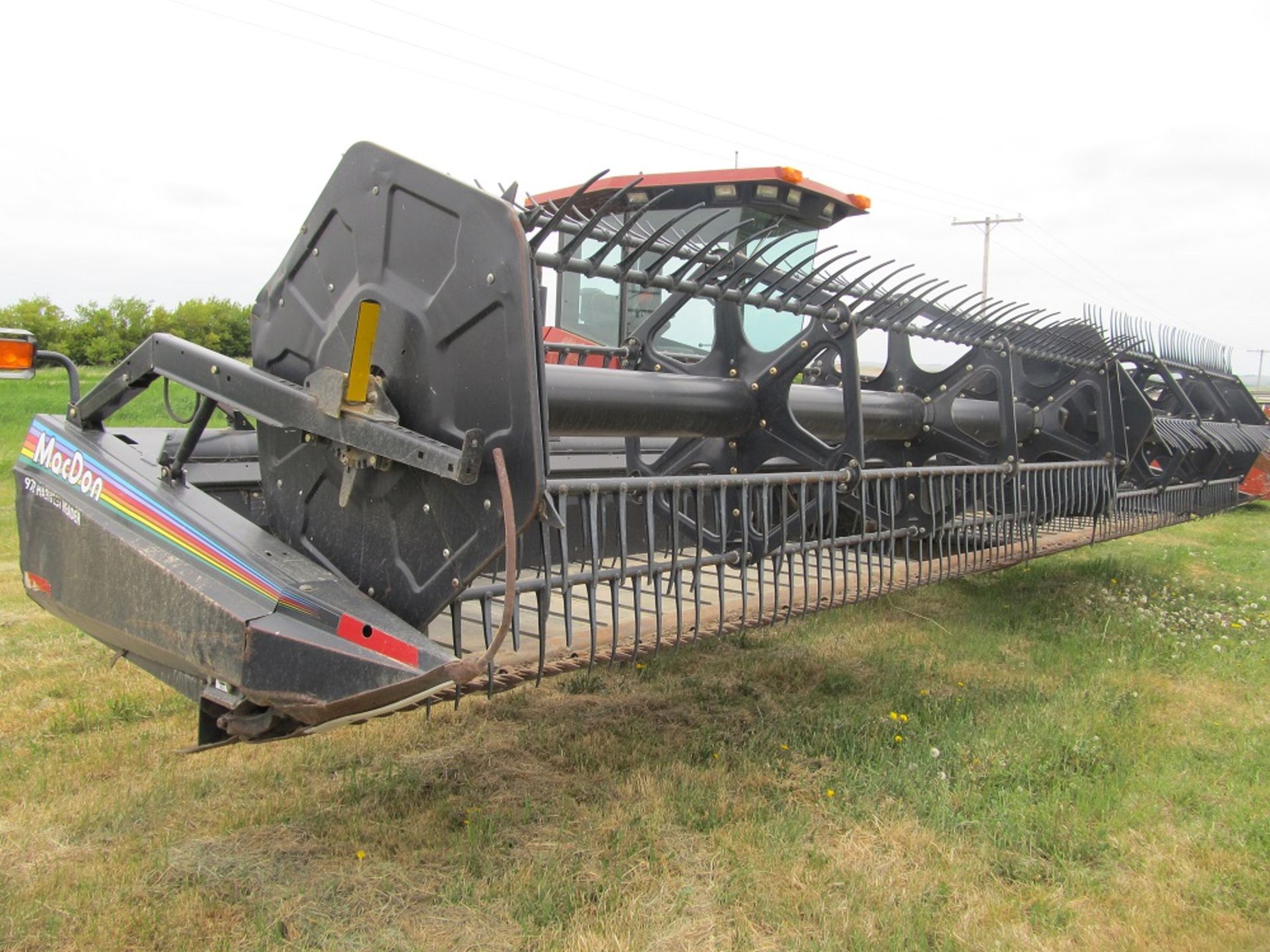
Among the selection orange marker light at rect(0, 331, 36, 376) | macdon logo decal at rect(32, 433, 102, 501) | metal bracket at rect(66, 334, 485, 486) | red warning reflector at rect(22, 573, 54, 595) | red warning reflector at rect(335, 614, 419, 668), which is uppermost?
orange marker light at rect(0, 331, 36, 376)

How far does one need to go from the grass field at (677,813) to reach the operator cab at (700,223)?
1720 mm

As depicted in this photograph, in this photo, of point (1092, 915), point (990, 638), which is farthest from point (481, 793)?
point (990, 638)

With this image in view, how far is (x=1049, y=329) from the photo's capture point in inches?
220

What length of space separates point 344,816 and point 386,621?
3.37ft

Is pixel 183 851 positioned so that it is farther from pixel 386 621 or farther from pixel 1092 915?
pixel 1092 915

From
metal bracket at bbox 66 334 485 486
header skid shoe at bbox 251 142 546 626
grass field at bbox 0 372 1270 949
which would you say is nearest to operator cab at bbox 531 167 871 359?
header skid shoe at bbox 251 142 546 626

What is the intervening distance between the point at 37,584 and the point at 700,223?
2.56m

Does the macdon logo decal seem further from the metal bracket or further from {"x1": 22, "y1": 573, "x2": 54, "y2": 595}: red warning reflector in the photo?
{"x1": 22, "y1": 573, "x2": 54, "y2": 595}: red warning reflector

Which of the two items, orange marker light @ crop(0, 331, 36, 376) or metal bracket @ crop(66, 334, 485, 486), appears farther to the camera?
orange marker light @ crop(0, 331, 36, 376)

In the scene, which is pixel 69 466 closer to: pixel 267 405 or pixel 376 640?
pixel 267 405

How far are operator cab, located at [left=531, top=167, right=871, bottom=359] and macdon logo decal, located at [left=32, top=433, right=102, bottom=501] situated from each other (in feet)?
6.04

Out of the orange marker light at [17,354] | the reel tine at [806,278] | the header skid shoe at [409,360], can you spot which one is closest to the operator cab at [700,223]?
the reel tine at [806,278]

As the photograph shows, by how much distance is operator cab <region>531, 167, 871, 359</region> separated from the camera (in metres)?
4.65

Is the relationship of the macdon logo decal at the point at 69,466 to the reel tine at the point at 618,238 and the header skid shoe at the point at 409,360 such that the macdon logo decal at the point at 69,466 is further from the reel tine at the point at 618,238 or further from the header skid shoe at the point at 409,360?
the reel tine at the point at 618,238
